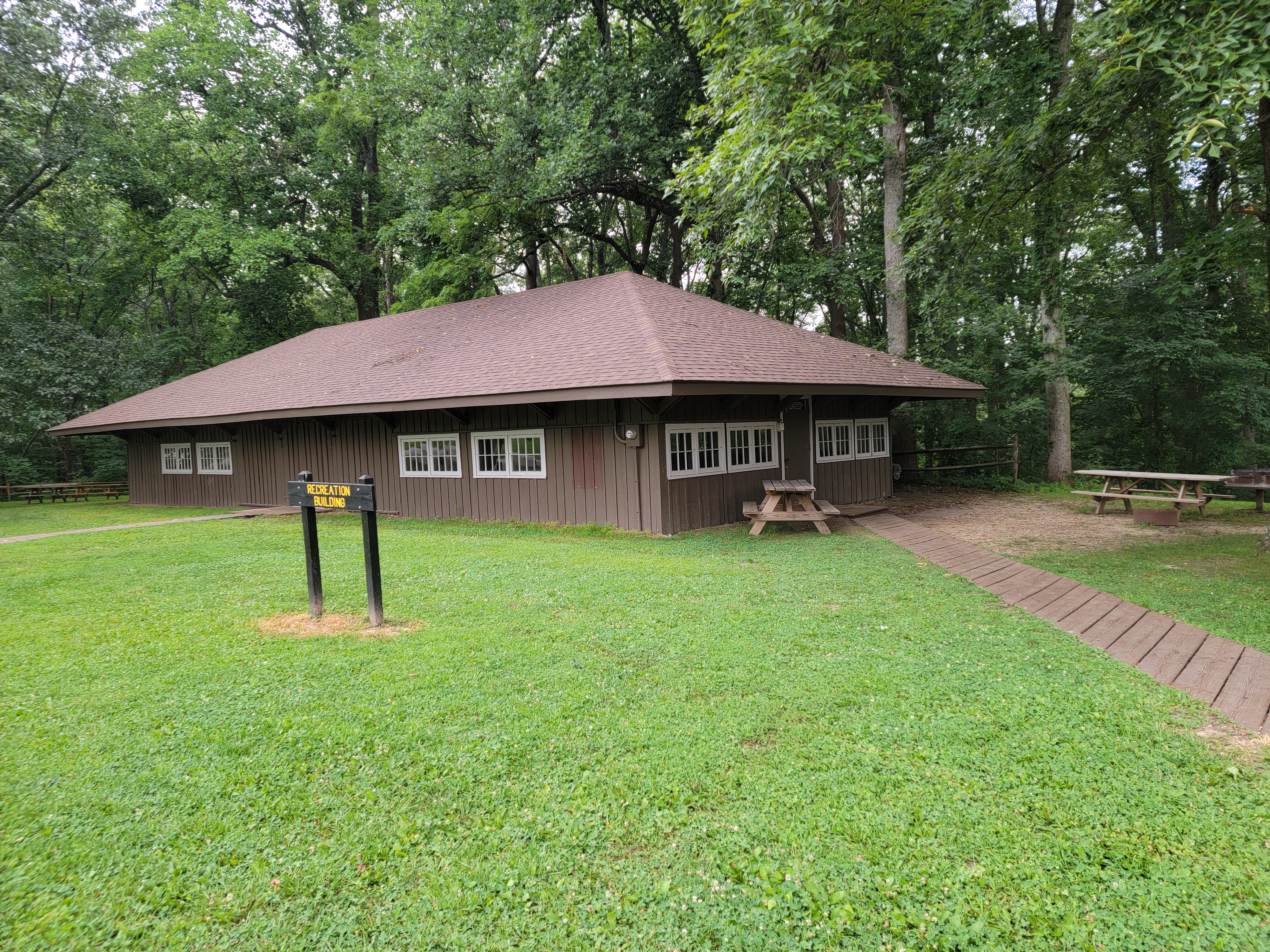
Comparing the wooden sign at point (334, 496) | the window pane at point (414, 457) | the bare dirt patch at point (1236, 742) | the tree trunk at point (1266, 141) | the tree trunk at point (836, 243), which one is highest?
the tree trunk at point (836, 243)

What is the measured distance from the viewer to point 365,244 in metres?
26.2

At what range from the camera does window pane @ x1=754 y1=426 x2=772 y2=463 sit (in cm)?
1190

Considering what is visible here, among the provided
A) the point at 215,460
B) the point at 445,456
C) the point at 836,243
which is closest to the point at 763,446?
the point at 445,456

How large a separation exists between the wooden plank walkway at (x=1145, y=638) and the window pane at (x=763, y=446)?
177 inches

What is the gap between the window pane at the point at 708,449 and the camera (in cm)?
1078

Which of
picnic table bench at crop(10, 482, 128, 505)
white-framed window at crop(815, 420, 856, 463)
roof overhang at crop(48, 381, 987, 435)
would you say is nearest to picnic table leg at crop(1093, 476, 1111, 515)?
roof overhang at crop(48, 381, 987, 435)

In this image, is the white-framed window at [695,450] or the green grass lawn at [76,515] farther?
the green grass lawn at [76,515]

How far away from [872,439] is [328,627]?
12401mm

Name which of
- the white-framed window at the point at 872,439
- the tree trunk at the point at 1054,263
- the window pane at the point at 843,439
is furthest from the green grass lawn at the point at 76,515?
the tree trunk at the point at 1054,263

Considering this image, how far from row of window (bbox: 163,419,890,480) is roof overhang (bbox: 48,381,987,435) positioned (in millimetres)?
873

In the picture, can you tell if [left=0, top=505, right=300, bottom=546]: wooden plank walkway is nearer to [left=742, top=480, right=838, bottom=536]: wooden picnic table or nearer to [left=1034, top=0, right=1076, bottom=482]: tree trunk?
[left=742, top=480, right=838, bottom=536]: wooden picnic table

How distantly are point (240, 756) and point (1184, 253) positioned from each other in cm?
1304

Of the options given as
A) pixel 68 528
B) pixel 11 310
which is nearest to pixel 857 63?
pixel 68 528

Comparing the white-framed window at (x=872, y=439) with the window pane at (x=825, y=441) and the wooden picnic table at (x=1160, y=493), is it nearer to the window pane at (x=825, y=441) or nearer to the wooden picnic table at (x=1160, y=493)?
the window pane at (x=825, y=441)
